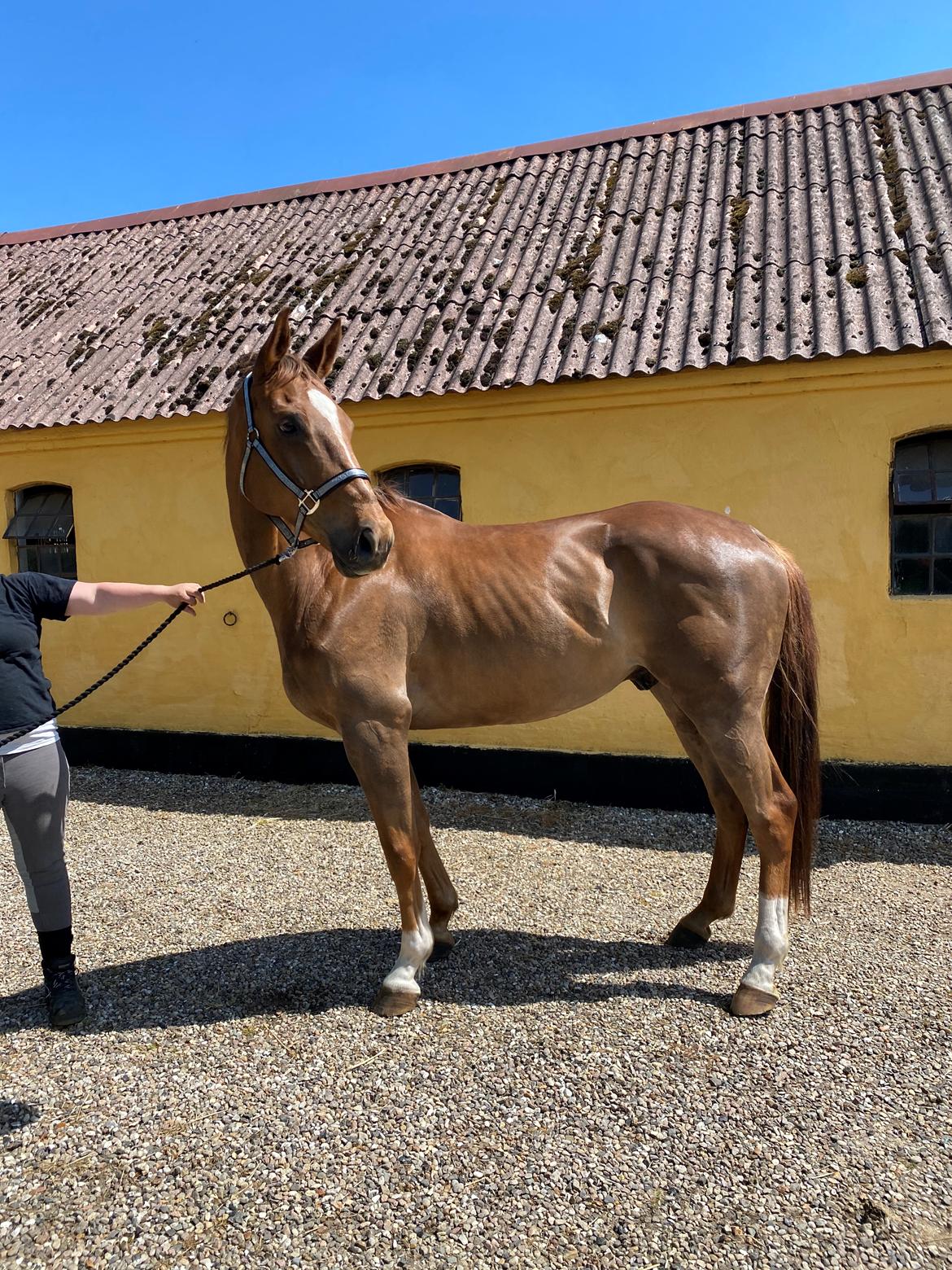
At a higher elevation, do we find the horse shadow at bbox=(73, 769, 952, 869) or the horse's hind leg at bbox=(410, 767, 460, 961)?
the horse's hind leg at bbox=(410, 767, 460, 961)

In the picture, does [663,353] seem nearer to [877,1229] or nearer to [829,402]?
[829,402]

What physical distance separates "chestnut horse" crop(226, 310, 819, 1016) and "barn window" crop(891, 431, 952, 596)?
2388 millimetres

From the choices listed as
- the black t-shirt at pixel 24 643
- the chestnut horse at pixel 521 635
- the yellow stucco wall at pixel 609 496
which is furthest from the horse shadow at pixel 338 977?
the yellow stucco wall at pixel 609 496

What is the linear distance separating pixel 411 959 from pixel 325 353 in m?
2.42

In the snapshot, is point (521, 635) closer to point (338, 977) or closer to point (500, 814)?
point (338, 977)

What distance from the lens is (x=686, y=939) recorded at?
3.77 m

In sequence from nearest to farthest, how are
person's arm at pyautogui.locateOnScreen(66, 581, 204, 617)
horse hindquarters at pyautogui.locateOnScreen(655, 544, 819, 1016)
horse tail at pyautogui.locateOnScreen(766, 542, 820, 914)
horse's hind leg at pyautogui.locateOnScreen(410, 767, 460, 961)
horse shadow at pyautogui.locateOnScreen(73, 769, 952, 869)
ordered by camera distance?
person's arm at pyautogui.locateOnScreen(66, 581, 204, 617) < horse hindquarters at pyautogui.locateOnScreen(655, 544, 819, 1016) < horse tail at pyautogui.locateOnScreen(766, 542, 820, 914) < horse's hind leg at pyautogui.locateOnScreen(410, 767, 460, 961) < horse shadow at pyautogui.locateOnScreen(73, 769, 952, 869)

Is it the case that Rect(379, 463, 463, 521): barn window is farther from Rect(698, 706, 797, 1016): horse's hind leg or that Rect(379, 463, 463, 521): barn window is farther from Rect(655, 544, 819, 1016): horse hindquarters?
Rect(698, 706, 797, 1016): horse's hind leg

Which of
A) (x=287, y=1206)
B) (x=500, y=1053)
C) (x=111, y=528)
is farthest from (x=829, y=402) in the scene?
(x=111, y=528)

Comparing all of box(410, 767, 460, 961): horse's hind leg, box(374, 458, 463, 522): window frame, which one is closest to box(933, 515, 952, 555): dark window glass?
box(374, 458, 463, 522): window frame

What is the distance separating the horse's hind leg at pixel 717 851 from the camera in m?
3.72

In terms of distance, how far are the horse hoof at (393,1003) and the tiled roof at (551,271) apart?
13.5ft

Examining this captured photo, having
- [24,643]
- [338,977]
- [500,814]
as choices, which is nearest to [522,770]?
[500,814]

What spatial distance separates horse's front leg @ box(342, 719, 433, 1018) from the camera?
3.16 m
